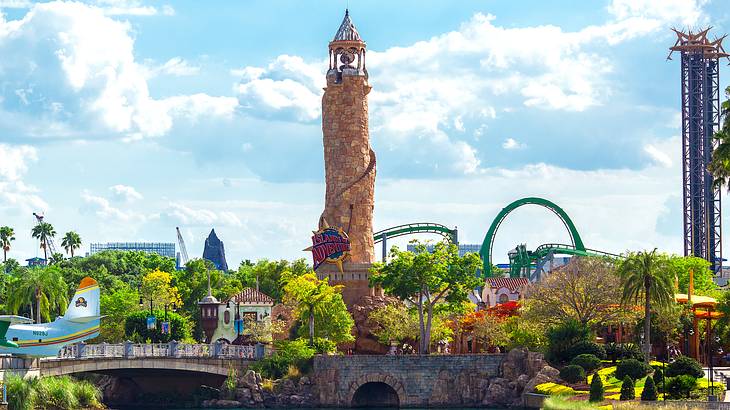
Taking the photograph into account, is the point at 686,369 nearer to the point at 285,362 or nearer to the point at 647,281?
the point at 647,281

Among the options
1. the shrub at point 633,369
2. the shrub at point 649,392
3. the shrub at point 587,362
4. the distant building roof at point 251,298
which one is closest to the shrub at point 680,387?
the shrub at point 649,392

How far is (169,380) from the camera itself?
432ft

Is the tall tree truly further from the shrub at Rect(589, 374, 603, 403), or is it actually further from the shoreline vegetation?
the shrub at Rect(589, 374, 603, 403)

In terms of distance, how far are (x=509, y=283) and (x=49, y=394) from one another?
95.0 metres

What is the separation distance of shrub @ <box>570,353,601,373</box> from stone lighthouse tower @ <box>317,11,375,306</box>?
3800 cm

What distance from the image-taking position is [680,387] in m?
93.3

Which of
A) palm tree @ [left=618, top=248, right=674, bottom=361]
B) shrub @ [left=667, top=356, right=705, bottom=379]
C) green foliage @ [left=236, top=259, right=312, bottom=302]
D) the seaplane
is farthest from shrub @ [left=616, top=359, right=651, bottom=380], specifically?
green foliage @ [left=236, top=259, right=312, bottom=302]

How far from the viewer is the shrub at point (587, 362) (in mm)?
110688

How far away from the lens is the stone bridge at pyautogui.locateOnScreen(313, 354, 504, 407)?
391 ft

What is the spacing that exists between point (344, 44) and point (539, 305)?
133 feet

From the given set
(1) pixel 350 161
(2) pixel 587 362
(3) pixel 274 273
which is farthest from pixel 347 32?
(2) pixel 587 362

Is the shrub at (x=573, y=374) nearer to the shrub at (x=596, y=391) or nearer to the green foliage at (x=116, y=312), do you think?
the shrub at (x=596, y=391)

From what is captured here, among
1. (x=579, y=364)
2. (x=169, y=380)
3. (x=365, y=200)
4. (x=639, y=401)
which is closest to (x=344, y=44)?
(x=365, y=200)

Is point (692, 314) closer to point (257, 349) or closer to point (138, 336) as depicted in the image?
point (257, 349)
